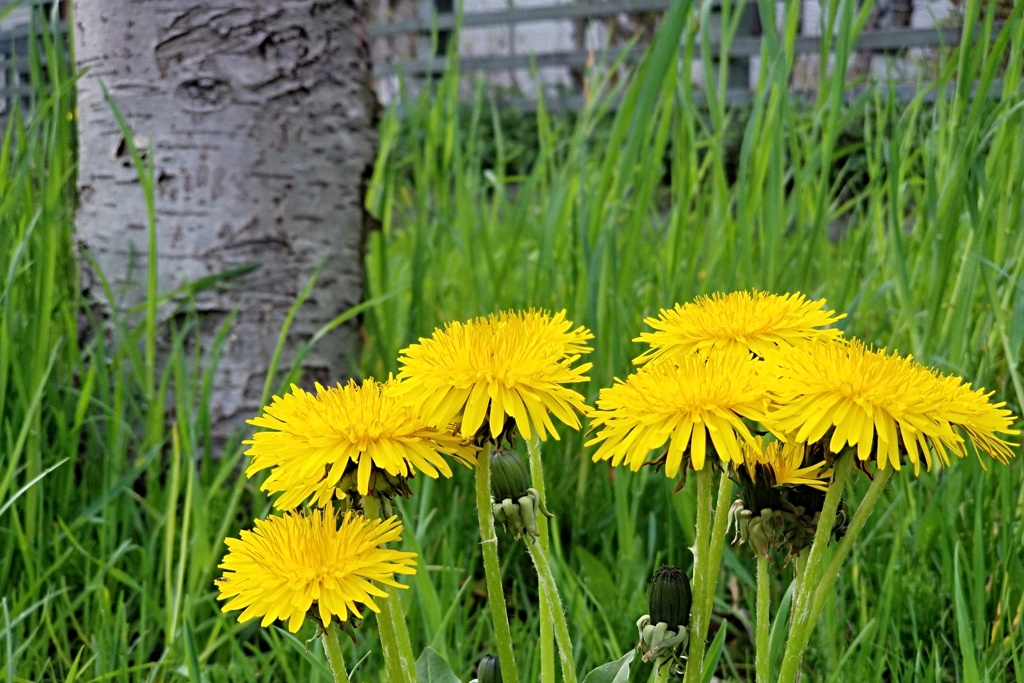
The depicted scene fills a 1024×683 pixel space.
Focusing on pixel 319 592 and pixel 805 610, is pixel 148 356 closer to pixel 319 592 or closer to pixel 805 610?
pixel 319 592

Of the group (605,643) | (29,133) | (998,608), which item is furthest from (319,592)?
(29,133)

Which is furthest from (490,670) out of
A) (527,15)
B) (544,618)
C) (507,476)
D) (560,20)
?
(560,20)

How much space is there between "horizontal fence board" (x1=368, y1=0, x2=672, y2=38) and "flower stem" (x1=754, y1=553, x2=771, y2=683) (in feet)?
15.0

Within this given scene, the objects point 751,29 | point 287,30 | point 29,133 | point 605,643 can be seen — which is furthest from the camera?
point 751,29

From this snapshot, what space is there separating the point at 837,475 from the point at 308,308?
3.91 feet

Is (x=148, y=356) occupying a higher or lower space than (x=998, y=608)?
higher

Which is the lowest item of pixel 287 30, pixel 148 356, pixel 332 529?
pixel 148 356

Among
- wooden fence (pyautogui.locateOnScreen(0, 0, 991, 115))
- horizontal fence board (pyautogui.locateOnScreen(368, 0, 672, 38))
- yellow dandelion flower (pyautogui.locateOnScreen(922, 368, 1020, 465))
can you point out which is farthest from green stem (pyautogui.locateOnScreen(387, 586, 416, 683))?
horizontal fence board (pyautogui.locateOnScreen(368, 0, 672, 38))

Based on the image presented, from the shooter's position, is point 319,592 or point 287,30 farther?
point 287,30

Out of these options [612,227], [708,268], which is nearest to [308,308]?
[612,227]

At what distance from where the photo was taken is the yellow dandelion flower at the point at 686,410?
0.52m

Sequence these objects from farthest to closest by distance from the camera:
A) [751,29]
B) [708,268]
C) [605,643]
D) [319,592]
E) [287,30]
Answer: [751,29] < [708,268] < [287,30] < [605,643] < [319,592]

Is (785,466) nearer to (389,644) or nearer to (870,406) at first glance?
(870,406)

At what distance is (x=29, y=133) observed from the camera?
50.3 inches
